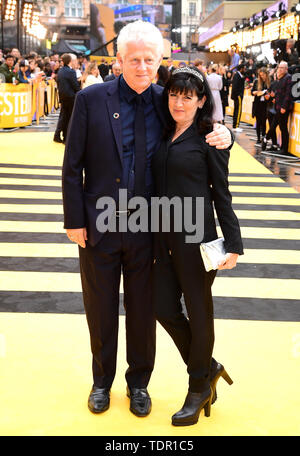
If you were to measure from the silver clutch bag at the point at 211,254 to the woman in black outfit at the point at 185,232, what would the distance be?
5 centimetres

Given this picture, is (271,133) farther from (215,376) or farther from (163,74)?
A: (215,376)

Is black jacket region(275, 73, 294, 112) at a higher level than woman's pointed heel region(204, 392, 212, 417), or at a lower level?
higher

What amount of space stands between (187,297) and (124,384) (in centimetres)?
84

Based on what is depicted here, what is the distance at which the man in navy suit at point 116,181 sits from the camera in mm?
2680

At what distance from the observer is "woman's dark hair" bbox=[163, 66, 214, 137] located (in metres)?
2.60

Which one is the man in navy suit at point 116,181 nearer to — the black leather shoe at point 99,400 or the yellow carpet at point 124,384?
the black leather shoe at point 99,400

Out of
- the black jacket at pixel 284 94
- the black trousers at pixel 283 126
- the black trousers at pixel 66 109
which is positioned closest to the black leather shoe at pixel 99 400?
the black trousers at pixel 66 109

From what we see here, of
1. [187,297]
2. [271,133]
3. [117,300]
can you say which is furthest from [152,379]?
[271,133]

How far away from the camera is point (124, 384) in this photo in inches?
131

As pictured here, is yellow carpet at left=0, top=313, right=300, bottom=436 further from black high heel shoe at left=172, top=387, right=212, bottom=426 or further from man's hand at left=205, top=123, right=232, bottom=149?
man's hand at left=205, top=123, right=232, bottom=149

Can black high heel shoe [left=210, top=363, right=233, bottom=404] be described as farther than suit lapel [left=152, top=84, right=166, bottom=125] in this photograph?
Yes

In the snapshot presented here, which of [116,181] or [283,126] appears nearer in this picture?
[116,181]

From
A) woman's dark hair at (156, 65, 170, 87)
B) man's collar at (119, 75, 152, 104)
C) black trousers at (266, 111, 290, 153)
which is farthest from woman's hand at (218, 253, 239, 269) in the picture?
black trousers at (266, 111, 290, 153)
